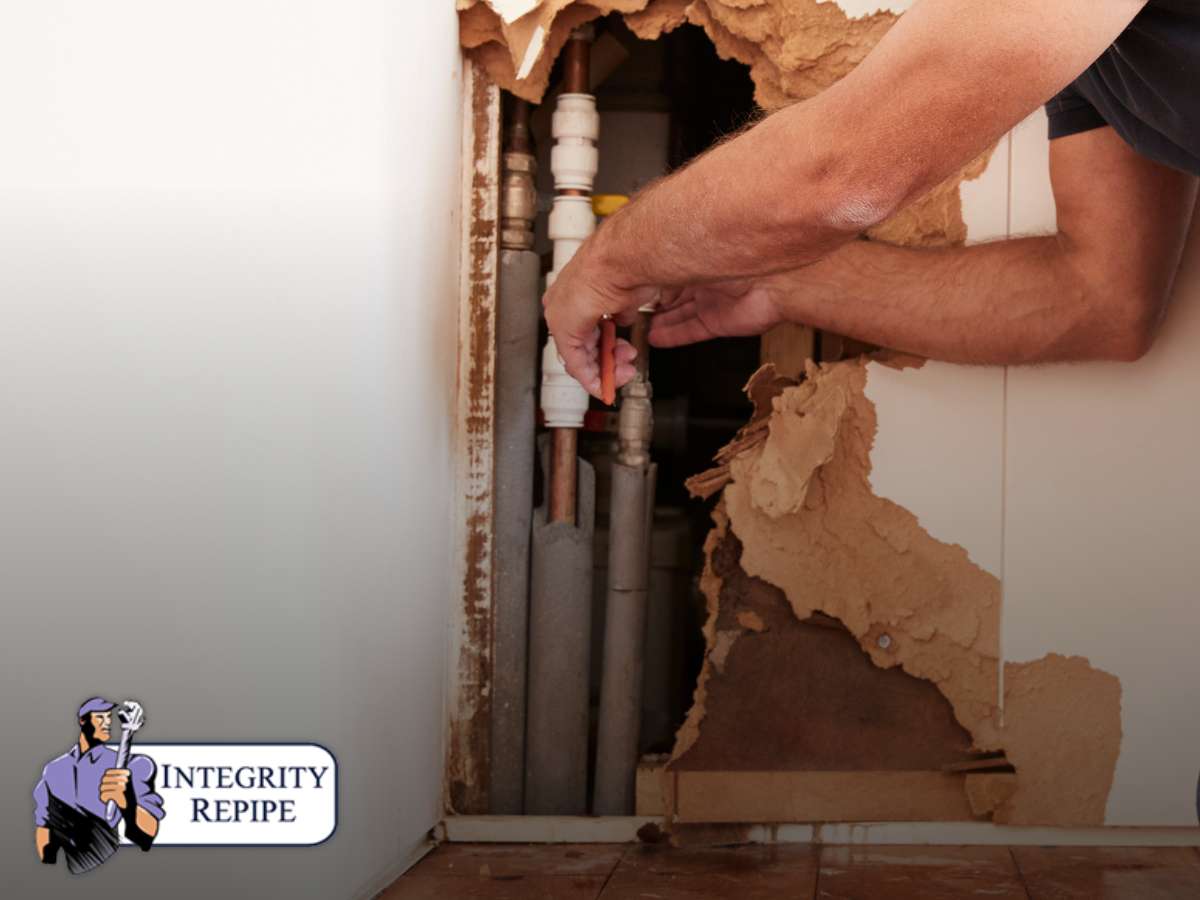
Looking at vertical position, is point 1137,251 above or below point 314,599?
above

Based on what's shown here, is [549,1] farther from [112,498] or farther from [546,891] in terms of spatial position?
[546,891]

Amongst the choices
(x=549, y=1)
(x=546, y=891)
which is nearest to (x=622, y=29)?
(x=549, y=1)

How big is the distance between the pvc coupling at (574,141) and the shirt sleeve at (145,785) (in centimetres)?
125

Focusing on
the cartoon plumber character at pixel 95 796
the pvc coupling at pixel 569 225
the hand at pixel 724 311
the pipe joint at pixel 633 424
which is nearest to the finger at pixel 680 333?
the hand at pixel 724 311

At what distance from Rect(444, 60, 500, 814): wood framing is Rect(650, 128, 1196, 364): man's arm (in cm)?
38

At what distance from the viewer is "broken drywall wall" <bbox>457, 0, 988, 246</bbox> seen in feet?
6.76

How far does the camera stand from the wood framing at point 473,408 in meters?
2.16

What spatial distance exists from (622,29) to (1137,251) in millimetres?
1146

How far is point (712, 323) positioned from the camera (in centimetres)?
214

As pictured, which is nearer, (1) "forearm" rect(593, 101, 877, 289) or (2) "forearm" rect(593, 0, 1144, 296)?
(2) "forearm" rect(593, 0, 1144, 296)

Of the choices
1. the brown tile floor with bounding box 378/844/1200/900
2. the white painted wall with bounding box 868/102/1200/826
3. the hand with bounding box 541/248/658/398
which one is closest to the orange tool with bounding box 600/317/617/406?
the hand with bounding box 541/248/658/398

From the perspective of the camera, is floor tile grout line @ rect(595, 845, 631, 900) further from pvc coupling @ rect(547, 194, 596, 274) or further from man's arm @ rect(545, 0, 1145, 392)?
pvc coupling @ rect(547, 194, 596, 274)

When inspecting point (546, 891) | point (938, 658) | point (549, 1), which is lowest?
point (546, 891)

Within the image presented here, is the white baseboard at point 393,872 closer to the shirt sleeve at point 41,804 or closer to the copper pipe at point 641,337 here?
the shirt sleeve at point 41,804
